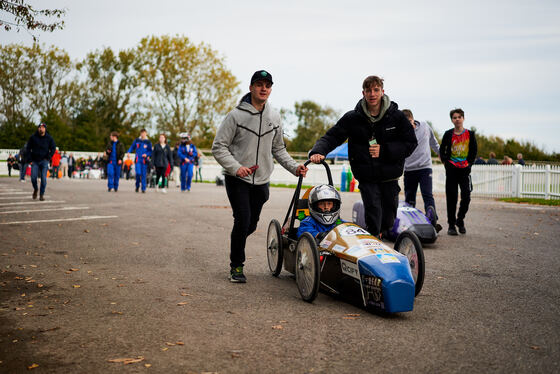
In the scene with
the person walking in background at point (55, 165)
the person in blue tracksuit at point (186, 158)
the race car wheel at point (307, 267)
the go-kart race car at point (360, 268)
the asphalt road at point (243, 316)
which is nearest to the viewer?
the asphalt road at point (243, 316)

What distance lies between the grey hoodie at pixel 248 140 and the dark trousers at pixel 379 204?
0.80m

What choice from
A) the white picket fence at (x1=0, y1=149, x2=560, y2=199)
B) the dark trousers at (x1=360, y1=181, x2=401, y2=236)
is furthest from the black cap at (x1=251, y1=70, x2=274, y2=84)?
the white picket fence at (x1=0, y1=149, x2=560, y2=199)

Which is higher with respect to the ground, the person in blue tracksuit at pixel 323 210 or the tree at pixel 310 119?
the tree at pixel 310 119

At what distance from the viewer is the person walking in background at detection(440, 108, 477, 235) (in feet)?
31.7

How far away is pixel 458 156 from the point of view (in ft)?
31.9

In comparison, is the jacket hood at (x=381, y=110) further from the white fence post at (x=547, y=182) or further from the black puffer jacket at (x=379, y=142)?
the white fence post at (x=547, y=182)

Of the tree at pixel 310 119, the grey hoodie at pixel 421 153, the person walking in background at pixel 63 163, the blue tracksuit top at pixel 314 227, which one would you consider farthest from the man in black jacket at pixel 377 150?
the tree at pixel 310 119

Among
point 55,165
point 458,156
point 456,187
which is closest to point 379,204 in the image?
point 458,156

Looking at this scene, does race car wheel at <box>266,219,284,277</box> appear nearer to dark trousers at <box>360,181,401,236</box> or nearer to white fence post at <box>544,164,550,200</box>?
dark trousers at <box>360,181,401,236</box>

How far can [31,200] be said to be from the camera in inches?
618

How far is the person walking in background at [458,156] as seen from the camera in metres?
9.66

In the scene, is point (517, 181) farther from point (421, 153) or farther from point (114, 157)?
point (114, 157)

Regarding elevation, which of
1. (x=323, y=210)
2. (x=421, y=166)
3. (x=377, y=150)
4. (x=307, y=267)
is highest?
(x=377, y=150)

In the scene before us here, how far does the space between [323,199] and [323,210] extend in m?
0.12
